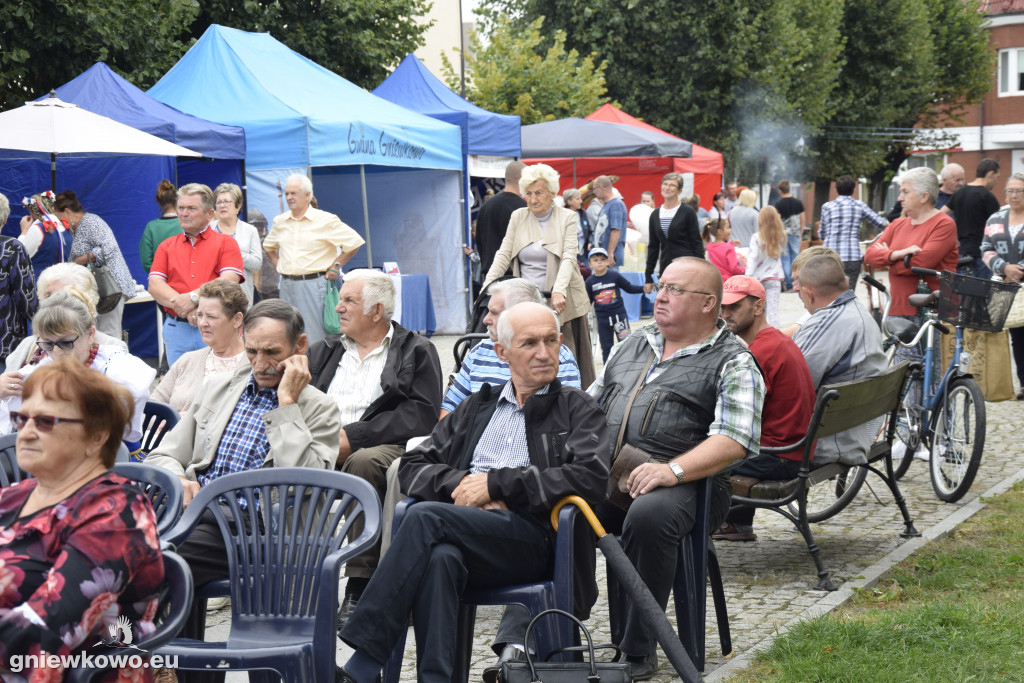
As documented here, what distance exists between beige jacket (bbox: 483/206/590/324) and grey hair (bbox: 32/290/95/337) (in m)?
4.06

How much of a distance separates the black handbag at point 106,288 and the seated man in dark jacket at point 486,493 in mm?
7063

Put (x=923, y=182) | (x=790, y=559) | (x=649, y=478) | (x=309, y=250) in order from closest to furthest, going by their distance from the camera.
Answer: (x=649, y=478), (x=790, y=559), (x=923, y=182), (x=309, y=250)

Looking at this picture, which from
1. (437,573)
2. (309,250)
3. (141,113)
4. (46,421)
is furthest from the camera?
(141,113)

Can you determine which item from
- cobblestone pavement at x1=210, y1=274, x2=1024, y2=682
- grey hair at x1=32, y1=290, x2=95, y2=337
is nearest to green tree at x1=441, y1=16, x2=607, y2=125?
cobblestone pavement at x1=210, y1=274, x2=1024, y2=682

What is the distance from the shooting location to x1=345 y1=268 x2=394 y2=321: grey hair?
5309 millimetres

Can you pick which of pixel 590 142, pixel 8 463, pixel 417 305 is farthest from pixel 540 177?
pixel 590 142

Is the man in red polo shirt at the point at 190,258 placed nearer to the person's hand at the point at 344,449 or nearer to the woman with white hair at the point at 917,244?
the person's hand at the point at 344,449

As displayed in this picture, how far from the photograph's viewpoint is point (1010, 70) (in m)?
53.3

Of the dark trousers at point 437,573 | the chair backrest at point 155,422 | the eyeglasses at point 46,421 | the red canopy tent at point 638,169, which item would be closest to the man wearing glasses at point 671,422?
the dark trousers at point 437,573

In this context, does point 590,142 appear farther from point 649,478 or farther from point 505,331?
point 649,478

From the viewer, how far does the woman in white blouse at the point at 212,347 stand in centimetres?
526

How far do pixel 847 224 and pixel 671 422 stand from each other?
30.7ft

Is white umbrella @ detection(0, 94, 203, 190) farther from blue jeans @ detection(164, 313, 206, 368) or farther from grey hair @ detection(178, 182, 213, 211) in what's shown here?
blue jeans @ detection(164, 313, 206, 368)

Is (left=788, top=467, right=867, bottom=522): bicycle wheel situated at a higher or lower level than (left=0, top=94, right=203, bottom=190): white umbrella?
lower
